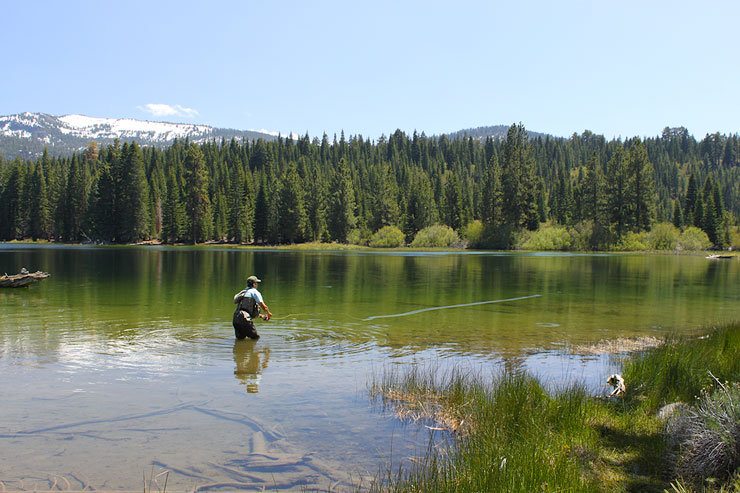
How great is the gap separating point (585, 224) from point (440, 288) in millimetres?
85659

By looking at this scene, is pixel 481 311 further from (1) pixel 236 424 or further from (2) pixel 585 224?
(2) pixel 585 224

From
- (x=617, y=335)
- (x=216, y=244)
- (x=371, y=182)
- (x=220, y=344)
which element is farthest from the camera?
(x=371, y=182)

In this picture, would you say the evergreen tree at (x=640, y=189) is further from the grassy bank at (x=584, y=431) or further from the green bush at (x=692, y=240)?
the grassy bank at (x=584, y=431)

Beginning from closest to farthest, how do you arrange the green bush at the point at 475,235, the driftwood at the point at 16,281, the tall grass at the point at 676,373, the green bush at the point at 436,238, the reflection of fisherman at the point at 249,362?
the tall grass at the point at 676,373, the reflection of fisherman at the point at 249,362, the driftwood at the point at 16,281, the green bush at the point at 475,235, the green bush at the point at 436,238

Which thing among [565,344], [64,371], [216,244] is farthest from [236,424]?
[216,244]

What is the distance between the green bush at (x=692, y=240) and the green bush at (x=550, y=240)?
820 inches

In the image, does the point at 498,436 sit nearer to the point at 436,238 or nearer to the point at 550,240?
the point at 550,240

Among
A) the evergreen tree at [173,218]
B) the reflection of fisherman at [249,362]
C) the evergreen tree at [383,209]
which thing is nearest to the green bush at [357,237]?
the evergreen tree at [383,209]

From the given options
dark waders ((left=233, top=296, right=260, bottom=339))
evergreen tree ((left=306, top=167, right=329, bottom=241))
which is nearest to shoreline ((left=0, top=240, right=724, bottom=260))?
evergreen tree ((left=306, top=167, right=329, bottom=241))

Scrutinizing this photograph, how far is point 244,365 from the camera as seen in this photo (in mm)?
13609

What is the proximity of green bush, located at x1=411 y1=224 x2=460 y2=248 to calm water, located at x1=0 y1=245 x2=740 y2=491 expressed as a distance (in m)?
88.5

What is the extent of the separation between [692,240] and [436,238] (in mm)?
50596

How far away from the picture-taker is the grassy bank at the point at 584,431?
586 centimetres

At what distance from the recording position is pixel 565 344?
17469mm
